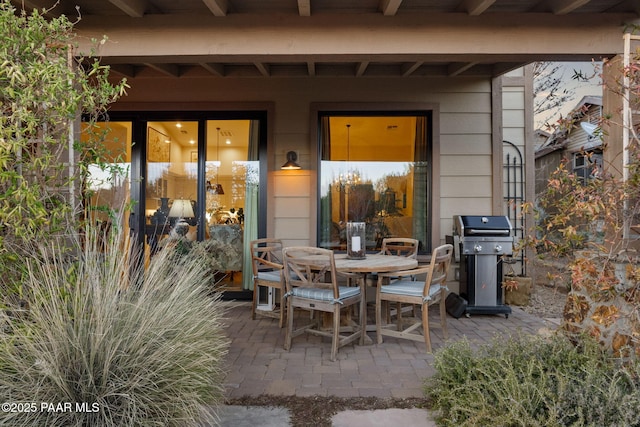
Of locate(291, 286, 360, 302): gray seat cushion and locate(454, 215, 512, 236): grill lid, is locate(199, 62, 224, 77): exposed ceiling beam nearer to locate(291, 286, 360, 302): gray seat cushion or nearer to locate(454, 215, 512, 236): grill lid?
locate(291, 286, 360, 302): gray seat cushion

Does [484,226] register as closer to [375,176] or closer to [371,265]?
[375,176]

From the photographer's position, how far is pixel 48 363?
1.54 m

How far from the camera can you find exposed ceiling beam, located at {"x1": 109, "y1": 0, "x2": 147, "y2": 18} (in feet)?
9.10

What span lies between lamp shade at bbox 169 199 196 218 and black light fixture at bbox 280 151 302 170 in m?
1.28

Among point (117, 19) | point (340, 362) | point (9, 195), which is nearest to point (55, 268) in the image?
point (9, 195)

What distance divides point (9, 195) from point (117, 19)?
1.85 meters

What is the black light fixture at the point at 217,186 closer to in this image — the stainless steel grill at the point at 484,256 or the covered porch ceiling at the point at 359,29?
the covered porch ceiling at the point at 359,29

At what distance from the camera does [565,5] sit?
9.42 feet

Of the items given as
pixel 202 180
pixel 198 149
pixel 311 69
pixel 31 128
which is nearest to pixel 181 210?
pixel 202 180

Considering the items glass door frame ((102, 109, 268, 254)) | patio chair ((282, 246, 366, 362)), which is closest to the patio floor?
patio chair ((282, 246, 366, 362))

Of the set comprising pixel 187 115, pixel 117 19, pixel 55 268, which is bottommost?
pixel 55 268

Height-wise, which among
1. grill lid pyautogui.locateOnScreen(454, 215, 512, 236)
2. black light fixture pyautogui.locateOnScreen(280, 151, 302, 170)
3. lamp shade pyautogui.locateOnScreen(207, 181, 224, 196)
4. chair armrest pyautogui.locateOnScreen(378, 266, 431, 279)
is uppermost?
black light fixture pyautogui.locateOnScreen(280, 151, 302, 170)

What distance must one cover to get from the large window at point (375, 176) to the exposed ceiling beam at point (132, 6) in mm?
2341

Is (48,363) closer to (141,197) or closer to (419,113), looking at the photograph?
(141,197)
